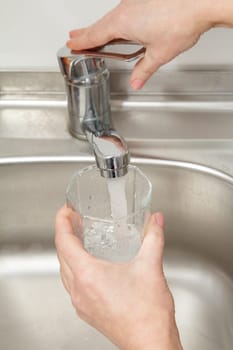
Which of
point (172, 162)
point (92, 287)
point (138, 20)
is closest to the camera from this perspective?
point (92, 287)

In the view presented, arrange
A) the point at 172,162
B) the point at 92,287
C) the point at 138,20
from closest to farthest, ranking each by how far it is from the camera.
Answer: the point at 92,287, the point at 138,20, the point at 172,162

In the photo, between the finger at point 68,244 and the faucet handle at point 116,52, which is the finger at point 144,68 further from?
the finger at point 68,244

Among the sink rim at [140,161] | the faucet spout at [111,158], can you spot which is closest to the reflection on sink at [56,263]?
the sink rim at [140,161]

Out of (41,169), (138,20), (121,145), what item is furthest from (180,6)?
(41,169)

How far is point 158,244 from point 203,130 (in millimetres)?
297

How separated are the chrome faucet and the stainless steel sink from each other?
0.05m

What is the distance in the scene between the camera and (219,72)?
0.74 m

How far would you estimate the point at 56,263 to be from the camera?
0.77 meters

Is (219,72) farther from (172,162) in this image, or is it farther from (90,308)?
(90,308)

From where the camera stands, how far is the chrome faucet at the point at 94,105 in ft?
1.83

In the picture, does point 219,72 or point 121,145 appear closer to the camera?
point 121,145

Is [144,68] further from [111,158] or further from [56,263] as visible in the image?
[56,263]

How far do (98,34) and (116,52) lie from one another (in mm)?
28

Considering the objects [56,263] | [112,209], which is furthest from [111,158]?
[56,263]
